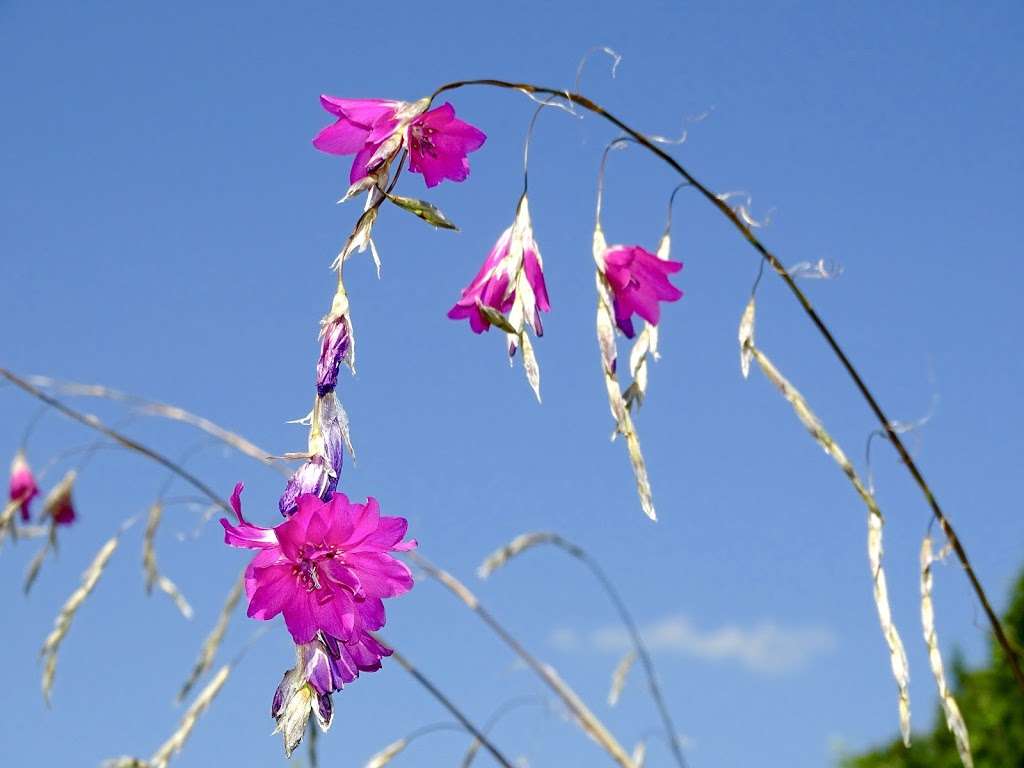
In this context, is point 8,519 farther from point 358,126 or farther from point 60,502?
point 358,126

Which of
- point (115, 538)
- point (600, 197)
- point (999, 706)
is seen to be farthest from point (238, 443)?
point (999, 706)

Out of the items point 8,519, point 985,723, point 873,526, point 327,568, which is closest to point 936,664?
point 873,526

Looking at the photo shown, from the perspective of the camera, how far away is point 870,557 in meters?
1.20

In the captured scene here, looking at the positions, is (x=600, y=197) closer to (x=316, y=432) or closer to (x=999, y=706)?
(x=316, y=432)

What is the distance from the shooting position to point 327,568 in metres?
0.77

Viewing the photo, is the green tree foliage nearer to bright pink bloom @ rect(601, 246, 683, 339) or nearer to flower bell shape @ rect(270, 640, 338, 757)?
bright pink bloom @ rect(601, 246, 683, 339)

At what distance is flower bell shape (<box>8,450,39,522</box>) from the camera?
2.52 m

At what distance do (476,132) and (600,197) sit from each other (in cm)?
19

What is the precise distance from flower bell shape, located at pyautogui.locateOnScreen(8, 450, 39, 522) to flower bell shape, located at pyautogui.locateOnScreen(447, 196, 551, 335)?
174 centimetres

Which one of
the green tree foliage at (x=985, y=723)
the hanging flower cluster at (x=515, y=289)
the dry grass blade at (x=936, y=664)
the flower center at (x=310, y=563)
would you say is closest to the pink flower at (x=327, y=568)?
the flower center at (x=310, y=563)

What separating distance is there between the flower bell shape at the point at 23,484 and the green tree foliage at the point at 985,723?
3421mm

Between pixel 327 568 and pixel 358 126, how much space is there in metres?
0.40

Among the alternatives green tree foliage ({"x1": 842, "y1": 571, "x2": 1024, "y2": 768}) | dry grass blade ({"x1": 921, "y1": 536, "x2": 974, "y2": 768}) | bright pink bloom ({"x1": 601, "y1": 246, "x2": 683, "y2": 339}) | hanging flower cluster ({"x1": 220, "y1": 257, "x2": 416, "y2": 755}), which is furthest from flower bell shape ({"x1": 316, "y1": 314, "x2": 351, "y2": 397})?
green tree foliage ({"x1": 842, "y1": 571, "x2": 1024, "y2": 768})

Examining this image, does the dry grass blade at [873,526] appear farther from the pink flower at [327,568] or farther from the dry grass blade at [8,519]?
the dry grass blade at [8,519]
